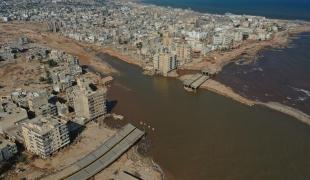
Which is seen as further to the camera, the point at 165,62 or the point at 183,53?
the point at 183,53

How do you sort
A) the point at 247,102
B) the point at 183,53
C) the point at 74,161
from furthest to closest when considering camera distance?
the point at 183,53, the point at 247,102, the point at 74,161

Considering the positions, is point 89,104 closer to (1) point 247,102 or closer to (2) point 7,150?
(2) point 7,150

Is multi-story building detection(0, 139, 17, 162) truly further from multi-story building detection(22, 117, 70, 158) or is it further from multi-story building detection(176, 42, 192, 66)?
multi-story building detection(176, 42, 192, 66)

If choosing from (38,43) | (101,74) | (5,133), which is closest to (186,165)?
(5,133)

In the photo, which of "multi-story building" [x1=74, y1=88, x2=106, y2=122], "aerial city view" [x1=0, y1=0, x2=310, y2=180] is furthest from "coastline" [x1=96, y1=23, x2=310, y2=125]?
"multi-story building" [x1=74, y1=88, x2=106, y2=122]

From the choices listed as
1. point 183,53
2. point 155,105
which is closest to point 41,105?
point 155,105

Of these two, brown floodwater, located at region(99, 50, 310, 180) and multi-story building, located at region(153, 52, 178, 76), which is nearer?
brown floodwater, located at region(99, 50, 310, 180)
